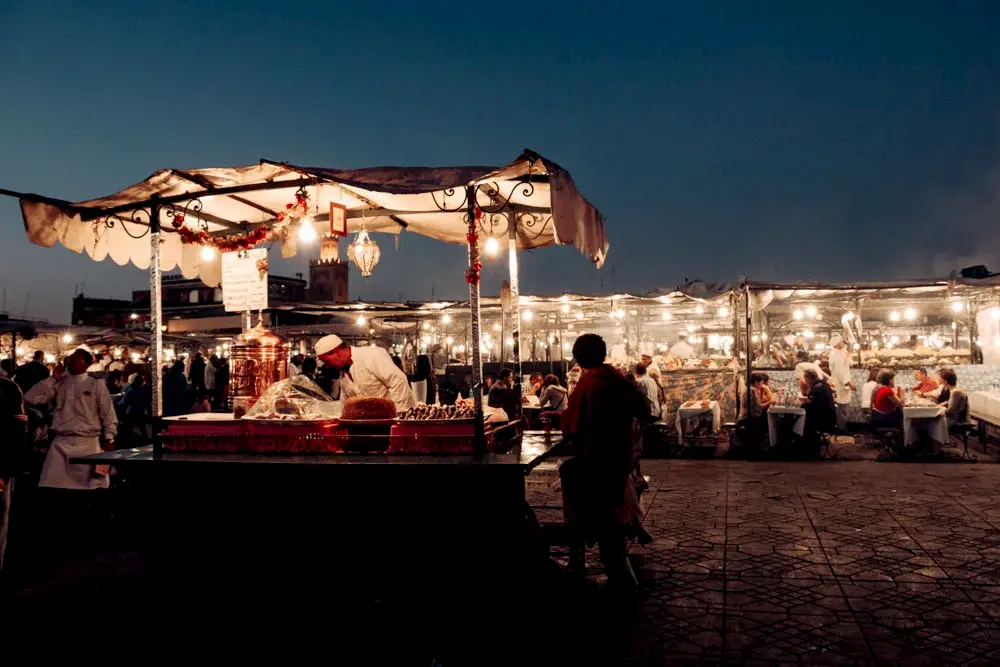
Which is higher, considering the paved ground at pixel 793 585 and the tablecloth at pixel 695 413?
the tablecloth at pixel 695 413

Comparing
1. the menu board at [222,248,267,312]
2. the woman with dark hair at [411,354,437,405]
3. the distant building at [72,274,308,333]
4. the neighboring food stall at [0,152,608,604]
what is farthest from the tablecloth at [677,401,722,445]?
the distant building at [72,274,308,333]

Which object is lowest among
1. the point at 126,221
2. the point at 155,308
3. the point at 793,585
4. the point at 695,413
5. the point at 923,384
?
the point at 793,585

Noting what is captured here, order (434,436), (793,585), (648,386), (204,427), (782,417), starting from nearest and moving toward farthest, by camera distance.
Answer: (434,436)
(793,585)
(204,427)
(782,417)
(648,386)

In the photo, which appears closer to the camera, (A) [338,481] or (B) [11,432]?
(A) [338,481]

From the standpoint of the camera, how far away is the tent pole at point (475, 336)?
4.76 m

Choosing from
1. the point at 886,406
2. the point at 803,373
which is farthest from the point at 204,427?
the point at 803,373

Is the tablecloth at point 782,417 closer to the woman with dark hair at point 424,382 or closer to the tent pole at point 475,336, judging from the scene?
the woman with dark hair at point 424,382

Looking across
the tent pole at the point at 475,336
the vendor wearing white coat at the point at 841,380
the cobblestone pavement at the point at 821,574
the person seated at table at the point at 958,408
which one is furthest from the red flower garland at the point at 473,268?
the vendor wearing white coat at the point at 841,380

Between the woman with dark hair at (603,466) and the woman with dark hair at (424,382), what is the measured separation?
7587 millimetres

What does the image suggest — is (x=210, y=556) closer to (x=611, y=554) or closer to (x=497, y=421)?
(x=497, y=421)

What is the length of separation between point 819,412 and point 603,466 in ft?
28.3

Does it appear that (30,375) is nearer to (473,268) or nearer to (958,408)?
(473,268)

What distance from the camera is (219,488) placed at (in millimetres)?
→ 5152

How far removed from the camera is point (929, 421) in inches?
451
